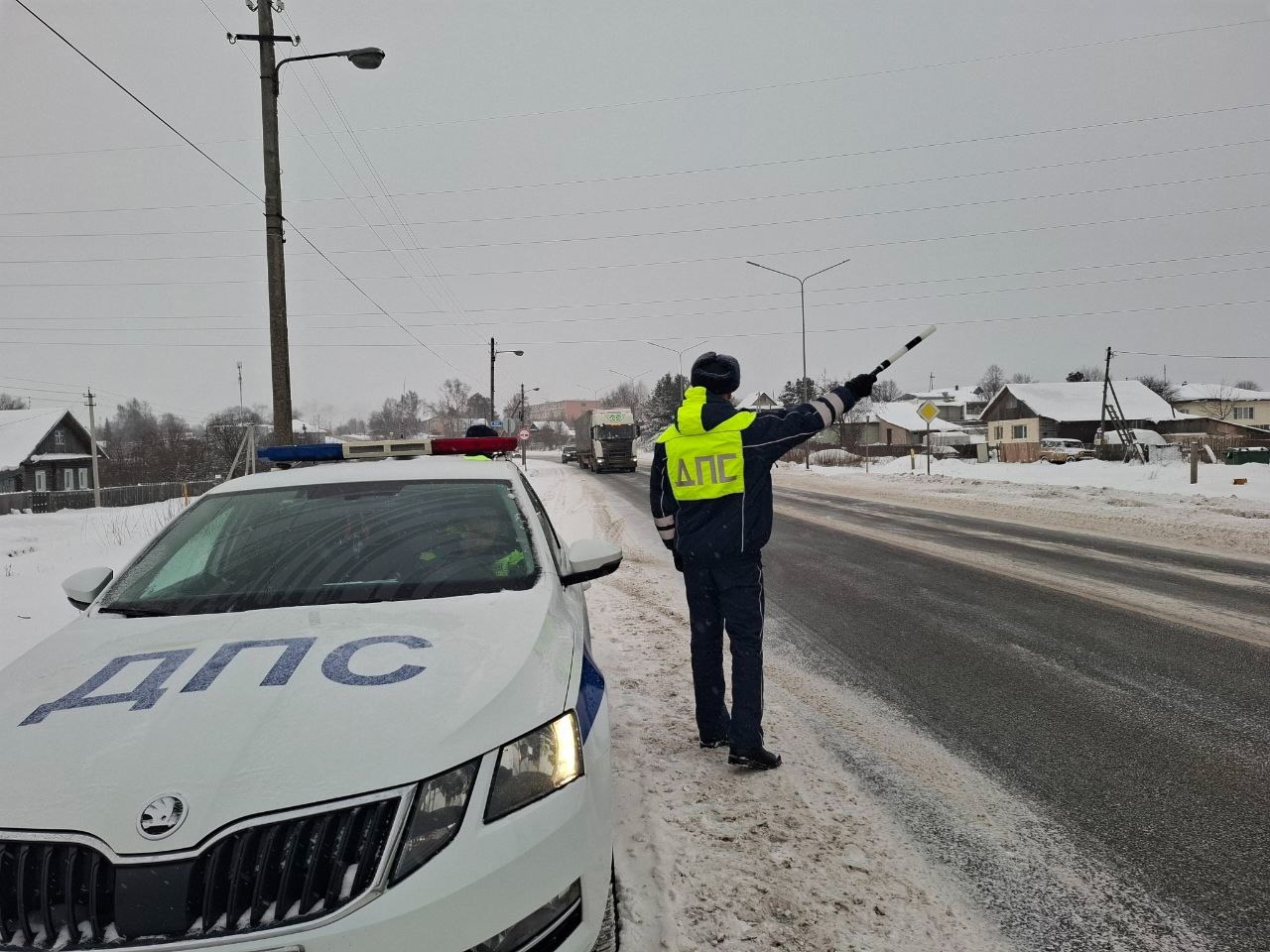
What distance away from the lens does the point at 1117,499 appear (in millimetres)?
16578

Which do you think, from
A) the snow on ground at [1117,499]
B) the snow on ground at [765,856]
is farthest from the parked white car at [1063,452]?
the snow on ground at [765,856]

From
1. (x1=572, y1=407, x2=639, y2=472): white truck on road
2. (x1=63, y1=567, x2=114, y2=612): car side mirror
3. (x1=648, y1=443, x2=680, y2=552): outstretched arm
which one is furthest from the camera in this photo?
(x1=572, y1=407, x2=639, y2=472): white truck on road

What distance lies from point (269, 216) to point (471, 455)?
8.06 metres

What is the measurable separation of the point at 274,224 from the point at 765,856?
10718 millimetres

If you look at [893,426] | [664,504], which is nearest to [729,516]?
[664,504]

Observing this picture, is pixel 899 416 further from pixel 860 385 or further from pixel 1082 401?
pixel 860 385

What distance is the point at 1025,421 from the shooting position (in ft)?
210

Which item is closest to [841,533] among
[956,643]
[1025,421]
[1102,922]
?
[956,643]

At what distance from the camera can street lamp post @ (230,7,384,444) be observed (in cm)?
1064

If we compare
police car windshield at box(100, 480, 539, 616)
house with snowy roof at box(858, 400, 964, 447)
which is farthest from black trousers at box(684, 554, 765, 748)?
house with snowy roof at box(858, 400, 964, 447)

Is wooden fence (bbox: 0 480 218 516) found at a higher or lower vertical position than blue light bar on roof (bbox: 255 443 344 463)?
lower

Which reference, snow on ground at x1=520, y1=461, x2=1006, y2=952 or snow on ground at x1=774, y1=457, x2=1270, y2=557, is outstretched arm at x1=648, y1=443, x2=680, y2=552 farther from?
snow on ground at x1=774, y1=457, x2=1270, y2=557

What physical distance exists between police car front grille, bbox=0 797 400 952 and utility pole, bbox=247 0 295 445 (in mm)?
9970

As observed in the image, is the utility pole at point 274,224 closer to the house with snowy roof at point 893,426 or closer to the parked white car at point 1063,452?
the parked white car at point 1063,452
